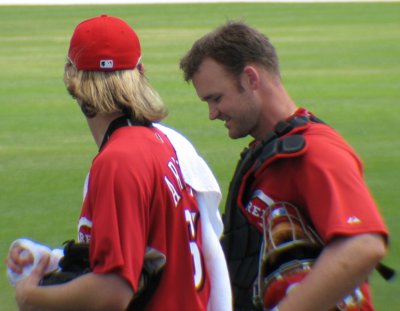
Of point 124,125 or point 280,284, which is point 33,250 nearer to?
point 124,125

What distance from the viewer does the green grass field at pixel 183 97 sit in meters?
8.88

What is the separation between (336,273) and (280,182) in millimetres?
345

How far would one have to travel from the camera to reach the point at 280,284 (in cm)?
295

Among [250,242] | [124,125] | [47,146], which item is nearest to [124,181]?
[124,125]

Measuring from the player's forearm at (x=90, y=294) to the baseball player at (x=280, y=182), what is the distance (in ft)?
1.31

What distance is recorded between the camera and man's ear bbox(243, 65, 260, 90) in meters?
3.24

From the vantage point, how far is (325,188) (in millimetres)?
2887

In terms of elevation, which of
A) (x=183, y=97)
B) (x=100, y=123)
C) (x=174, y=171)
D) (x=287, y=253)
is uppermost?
(x=100, y=123)

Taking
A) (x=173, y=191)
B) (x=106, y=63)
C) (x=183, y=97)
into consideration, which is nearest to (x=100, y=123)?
(x=106, y=63)

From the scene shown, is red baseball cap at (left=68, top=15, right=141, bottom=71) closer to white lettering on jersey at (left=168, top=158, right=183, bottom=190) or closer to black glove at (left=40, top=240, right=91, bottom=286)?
white lettering on jersey at (left=168, top=158, right=183, bottom=190)

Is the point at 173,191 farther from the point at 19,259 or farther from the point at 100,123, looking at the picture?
the point at 19,259

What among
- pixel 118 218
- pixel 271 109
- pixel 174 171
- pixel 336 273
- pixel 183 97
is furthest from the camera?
pixel 183 97

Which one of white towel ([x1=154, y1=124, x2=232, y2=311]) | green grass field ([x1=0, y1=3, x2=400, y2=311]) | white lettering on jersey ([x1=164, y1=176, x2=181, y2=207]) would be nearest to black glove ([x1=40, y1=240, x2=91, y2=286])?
white lettering on jersey ([x1=164, y1=176, x2=181, y2=207])

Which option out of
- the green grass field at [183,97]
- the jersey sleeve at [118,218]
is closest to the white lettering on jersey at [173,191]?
the jersey sleeve at [118,218]
